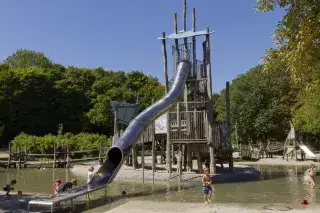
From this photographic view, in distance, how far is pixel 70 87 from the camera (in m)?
59.5

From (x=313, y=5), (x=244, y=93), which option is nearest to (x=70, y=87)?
(x=244, y=93)

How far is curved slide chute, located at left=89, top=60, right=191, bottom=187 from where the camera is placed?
58.9 feet

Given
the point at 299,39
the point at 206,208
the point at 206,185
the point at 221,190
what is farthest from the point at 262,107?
the point at 299,39

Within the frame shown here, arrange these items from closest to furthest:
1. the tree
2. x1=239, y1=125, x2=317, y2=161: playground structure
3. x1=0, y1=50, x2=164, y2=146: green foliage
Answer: x1=239, y1=125, x2=317, y2=161: playground structure < x1=0, y1=50, x2=164, y2=146: green foliage < the tree

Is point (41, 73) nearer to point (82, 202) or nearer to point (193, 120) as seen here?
point (193, 120)

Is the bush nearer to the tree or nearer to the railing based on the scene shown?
the railing

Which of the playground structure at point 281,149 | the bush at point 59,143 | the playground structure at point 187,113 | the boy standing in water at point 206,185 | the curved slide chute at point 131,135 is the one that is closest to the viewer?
the boy standing in water at point 206,185

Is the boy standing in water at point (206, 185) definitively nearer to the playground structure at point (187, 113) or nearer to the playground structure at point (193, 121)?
the playground structure at point (187, 113)

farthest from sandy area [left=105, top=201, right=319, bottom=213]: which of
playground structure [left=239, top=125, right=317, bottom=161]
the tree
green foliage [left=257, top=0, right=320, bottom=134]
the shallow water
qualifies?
the tree

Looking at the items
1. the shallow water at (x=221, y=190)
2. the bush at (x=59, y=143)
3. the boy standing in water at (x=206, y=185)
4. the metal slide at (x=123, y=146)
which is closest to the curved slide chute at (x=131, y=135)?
the metal slide at (x=123, y=146)

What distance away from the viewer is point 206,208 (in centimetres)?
1349

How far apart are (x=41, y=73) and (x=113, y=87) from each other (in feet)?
34.0

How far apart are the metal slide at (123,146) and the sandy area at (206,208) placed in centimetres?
202

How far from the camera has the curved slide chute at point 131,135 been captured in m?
18.0
